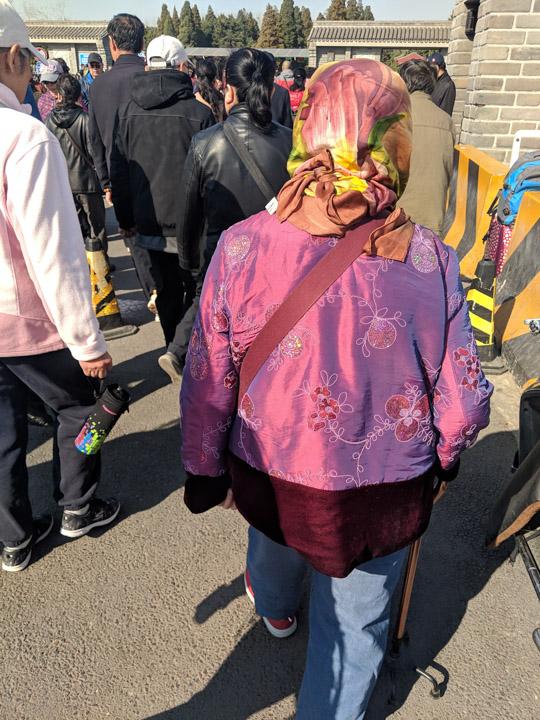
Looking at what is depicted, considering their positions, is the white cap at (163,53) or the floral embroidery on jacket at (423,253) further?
the white cap at (163,53)

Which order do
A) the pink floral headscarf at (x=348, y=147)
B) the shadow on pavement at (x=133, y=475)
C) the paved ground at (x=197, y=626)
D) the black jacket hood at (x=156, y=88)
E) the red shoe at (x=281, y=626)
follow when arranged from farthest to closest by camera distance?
the black jacket hood at (x=156, y=88) → the shadow on pavement at (x=133, y=475) → the red shoe at (x=281, y=626) → the paved ground at (x=197, y=626) → the pink floral headscarf at (x=348, y=147)

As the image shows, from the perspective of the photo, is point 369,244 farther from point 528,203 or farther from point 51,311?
point 528,203

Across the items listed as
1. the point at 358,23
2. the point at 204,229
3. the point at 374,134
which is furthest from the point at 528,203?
the point at 358,23

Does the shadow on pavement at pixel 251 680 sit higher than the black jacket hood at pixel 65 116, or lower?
lower

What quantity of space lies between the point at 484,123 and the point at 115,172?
18.7ft

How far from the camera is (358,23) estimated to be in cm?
5197

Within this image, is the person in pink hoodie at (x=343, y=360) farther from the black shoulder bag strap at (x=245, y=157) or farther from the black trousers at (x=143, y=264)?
the black trousers at (x=143, y=264)

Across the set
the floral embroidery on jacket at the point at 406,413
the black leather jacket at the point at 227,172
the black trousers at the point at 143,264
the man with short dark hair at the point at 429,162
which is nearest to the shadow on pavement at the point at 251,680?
the floral embroidery on jacket at the point at 406,413

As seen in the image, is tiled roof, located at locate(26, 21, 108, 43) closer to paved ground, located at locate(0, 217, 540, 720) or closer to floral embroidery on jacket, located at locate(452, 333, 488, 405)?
paved ground, located at locate(0, 217, 540, 720)

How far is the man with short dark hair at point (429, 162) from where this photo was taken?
421 centimetres

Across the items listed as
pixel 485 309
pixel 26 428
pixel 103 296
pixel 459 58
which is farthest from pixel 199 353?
pixel 459 58

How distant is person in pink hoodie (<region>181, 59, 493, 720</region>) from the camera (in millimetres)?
1322

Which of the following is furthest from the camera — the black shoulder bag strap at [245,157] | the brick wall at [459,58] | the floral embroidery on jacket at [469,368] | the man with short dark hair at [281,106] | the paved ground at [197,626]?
the brick wall at [459,58]

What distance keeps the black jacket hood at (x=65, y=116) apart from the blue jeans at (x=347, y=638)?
542 centimetres
